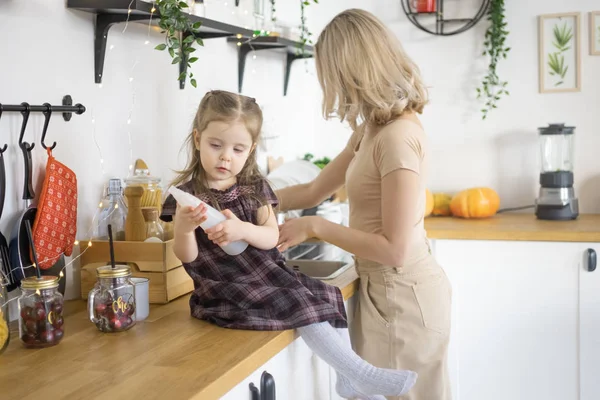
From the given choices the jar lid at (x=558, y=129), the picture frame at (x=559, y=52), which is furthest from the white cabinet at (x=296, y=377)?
the picture frame at (x=559, y=52)

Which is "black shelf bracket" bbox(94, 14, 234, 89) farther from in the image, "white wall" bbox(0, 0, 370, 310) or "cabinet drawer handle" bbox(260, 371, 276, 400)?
"cabinet drawer handle" bbox(260, 371, 276, 400)

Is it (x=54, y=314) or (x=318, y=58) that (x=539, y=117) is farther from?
(x=54, y=314)

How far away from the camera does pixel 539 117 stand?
10.5 ft

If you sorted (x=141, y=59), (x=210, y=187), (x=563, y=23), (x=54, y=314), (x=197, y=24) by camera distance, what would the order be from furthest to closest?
(x=563, y=23)
(x=141, y=59)
(x=197, y=24)
(x=210, y=187)
(x=54, y=314)

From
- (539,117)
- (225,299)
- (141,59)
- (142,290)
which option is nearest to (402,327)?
(225,299)

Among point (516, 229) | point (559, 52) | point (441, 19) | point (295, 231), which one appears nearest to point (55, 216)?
point (295, 231)

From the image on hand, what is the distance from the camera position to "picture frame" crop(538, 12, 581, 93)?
10.3 ft

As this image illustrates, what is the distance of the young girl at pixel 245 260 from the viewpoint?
1.54 meters

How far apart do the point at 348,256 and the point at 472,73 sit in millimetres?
1246

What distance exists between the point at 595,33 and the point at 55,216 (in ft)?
7.79

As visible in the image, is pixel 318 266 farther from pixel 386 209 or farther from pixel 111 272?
pixel 111 272

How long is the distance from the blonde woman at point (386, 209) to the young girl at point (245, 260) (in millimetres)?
138

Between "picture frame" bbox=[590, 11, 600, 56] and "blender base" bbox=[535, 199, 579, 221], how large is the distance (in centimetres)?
63

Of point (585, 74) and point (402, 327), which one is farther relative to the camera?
point (585, 74)
